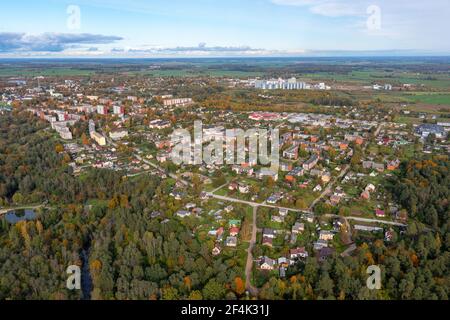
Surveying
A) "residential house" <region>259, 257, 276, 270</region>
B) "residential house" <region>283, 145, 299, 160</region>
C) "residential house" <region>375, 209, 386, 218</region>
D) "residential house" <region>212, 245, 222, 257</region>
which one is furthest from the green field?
"residential house" <region>212, 245, 222, 257</region>

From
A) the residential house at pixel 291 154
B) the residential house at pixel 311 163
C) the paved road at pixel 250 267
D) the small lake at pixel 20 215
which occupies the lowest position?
the paved road at pixel 250 267

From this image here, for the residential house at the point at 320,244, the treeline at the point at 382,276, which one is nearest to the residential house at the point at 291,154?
the residential house at the point at 320,244

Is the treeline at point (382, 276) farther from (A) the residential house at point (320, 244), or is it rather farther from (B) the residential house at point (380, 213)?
(B) the residential house at point (380, 213)

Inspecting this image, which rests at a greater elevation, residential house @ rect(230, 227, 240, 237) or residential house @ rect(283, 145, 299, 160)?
residential house @ rect(283, 145, 299, 160)

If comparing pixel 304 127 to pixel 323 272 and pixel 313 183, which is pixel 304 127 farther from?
pixel 323 272

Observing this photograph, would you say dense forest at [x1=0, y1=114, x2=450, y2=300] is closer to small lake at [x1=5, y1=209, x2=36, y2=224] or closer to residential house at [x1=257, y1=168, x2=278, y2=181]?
small lake at [x1=5, y1=209, x2=36, y2=224]

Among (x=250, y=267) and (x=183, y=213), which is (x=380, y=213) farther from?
(x=183, y=213)
